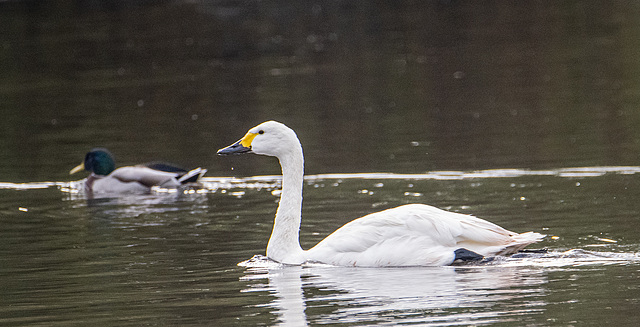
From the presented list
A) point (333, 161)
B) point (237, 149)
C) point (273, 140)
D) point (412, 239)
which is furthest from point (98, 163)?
point (412, 239)

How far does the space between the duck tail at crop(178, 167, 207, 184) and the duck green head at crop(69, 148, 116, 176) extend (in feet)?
5.63

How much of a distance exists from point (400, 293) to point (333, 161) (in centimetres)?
869

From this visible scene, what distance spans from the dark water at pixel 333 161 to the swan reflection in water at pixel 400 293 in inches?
1.3

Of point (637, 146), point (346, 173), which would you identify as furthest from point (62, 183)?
point (637, 146)

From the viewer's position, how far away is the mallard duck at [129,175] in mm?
16828

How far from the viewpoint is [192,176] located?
16.6 m

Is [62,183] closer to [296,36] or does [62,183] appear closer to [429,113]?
[429,113]

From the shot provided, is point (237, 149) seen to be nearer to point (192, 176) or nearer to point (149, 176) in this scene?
point (192, 176)

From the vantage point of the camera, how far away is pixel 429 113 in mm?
21953

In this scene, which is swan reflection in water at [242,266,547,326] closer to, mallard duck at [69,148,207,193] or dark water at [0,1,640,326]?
dark water at [0,1,640,326]

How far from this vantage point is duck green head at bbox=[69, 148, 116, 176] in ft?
58.5

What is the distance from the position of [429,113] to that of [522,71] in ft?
19.7

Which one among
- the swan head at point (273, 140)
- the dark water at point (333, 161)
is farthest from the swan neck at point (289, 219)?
the dark water at point (333, 161)

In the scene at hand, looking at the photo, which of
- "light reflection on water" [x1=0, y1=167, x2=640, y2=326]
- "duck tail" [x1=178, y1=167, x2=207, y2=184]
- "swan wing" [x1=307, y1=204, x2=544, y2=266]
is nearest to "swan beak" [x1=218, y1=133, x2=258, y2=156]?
"light reflection on water" [x1=0, y1=167, x2=640, y2=326]
